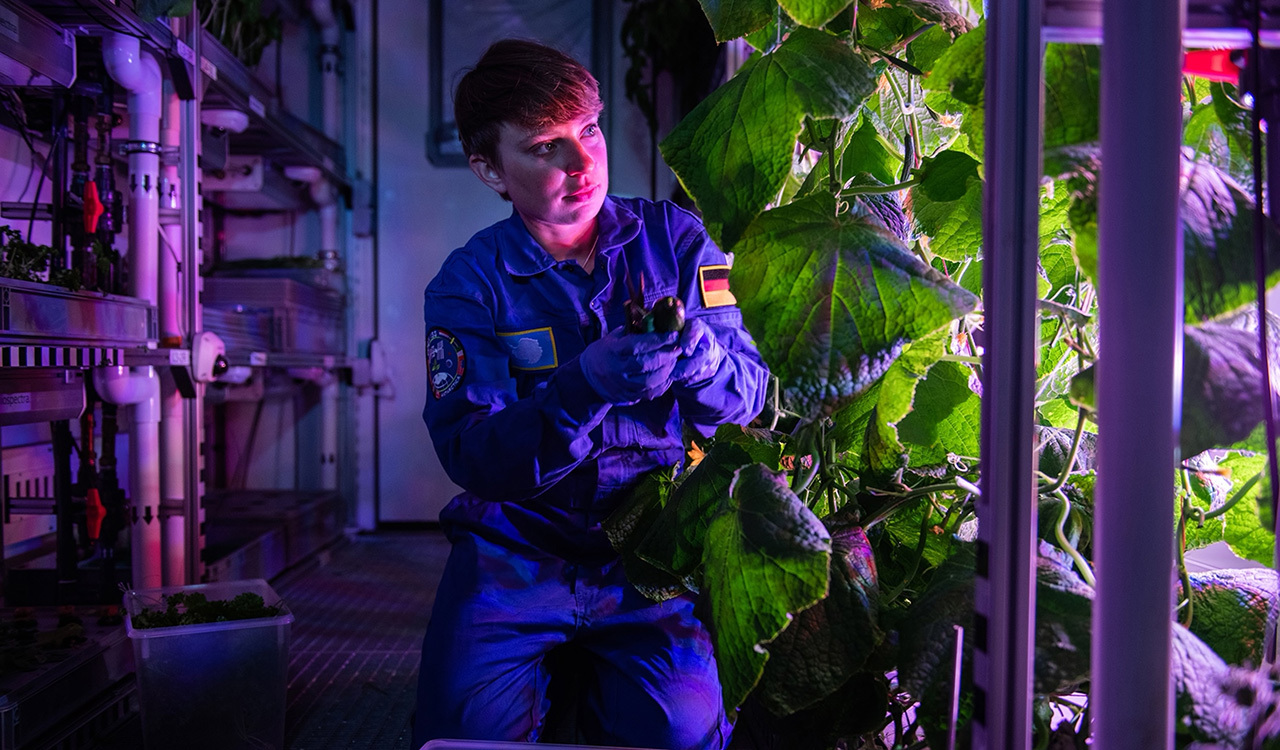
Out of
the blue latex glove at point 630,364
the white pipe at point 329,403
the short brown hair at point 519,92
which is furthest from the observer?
the white pipe at point 329,403

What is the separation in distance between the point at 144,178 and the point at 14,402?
0.62m

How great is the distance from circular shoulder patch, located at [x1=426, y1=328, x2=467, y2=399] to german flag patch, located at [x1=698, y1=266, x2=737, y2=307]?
286mm

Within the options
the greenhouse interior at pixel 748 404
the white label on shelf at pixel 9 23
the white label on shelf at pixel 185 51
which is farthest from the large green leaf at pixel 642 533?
the white label on shelf at pixel 185 51

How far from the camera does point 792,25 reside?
599 millimetres

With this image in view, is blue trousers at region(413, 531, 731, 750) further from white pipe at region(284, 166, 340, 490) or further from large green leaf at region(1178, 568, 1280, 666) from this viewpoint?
white pipe at region(284, 166, 340, 490)

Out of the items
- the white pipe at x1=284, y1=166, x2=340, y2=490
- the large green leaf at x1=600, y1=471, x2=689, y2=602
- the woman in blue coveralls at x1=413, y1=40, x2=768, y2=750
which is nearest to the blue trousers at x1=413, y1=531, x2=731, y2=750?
the woman in blue coveralls at x1=413, y1=40, x2=768, y2=750

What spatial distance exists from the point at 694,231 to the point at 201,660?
100 centimetres

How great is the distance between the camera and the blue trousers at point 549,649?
0.89 metres

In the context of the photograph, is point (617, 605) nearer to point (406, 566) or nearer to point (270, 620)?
point (270, 620)

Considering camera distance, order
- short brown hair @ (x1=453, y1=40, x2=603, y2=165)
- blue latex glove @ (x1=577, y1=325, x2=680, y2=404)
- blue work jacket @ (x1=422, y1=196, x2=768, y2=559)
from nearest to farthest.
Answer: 1. blue latex glove @ (x1=577, y1=325, x2=680, y2=404)
2. blue work jacket @ (x1=422, y1=196, x2=768, y2=559)
3. short brown hair @ (x1=453, y1=40, x2=603, y2=165)

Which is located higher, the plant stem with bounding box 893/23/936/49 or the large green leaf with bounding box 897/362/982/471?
the plant stem with bounding box 893/23/936/49

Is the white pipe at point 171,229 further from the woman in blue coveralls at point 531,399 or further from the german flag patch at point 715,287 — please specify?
the german flag patch at point 715,287

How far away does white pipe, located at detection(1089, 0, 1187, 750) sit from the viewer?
1.05 feet

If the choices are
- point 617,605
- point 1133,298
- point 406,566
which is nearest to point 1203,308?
point 1133,298
